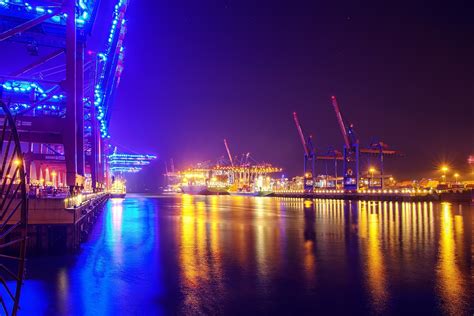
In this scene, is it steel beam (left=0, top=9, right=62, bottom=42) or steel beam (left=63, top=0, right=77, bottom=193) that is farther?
steel beam (left=63, top=0, right=77, bottom=193)

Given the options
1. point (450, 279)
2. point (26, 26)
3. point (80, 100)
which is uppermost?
point (26, 26)

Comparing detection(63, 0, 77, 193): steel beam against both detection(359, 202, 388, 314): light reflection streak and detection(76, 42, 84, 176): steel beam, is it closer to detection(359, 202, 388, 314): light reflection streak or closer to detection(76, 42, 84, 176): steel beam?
detection(76, 42, 84, 176): steel beam

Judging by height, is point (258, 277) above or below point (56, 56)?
below

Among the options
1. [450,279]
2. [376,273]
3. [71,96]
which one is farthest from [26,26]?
[450,279]

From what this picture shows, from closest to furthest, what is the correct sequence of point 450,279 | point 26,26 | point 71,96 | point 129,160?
point 450,279 → point 26,26 → point 71,96 → point 129,160

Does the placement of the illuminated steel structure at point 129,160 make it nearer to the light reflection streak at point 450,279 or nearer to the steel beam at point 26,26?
the steel beam at point 26,26

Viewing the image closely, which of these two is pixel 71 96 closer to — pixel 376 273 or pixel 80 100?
pixel 80 100

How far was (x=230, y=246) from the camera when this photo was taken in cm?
1670

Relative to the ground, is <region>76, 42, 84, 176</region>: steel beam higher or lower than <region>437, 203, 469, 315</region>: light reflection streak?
higher

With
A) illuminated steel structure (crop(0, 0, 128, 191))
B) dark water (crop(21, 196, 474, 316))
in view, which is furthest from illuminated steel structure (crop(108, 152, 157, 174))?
dark water (crop(21, 196, 474, 316))

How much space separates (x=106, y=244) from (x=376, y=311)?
1294cm

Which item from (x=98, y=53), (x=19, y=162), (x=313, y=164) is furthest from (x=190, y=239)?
(x=313, y=164)

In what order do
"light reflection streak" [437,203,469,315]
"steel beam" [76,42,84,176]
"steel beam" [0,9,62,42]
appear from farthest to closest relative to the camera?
"steel beam" [76,42,84,176] → "steel beam" [0,9,62,42] → "light reflection streak" [437,203,469,315]

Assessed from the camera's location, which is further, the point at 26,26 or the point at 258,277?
the point at 26,26
